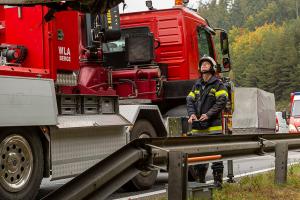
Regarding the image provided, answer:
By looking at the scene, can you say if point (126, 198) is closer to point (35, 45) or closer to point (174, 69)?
point (35, 45)

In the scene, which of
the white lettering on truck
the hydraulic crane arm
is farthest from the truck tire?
the hydraulic crane arm

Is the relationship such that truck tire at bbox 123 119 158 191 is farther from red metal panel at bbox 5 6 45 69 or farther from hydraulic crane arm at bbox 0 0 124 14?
hydraulic crane arm at bbox 0 0 124 14

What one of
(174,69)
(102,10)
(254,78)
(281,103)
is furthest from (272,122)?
(254,78)

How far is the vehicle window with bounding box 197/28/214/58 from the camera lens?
12.6m

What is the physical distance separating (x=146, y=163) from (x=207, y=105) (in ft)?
12.7

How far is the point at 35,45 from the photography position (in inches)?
332

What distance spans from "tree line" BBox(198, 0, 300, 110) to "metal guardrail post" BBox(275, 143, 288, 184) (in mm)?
86675

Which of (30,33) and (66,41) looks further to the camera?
(66,41)

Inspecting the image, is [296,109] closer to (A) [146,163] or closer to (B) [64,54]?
(B) [64,54]

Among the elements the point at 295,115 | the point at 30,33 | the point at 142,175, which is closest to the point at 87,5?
the point at 30,33

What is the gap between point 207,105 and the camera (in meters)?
9.07

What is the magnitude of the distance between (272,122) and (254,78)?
9435 cm

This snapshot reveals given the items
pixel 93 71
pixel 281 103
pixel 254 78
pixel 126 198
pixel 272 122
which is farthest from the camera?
pixel 254 78

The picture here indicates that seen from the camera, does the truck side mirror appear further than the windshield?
No
